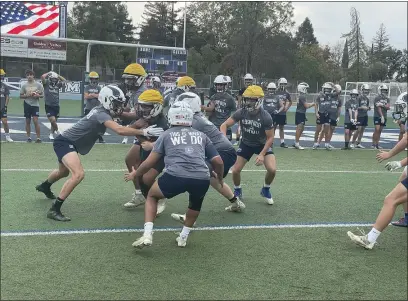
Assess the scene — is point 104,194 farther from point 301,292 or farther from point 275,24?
point 275,24

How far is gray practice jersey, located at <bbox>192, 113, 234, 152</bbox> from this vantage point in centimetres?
612

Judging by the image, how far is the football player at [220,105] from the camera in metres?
10.2

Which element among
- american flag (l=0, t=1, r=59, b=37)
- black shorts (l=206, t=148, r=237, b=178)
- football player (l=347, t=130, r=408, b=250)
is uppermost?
american flag (l=0, t=1, r=59, b=37)

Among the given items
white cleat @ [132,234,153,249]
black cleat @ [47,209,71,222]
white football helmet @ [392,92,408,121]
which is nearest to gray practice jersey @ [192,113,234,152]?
white cleat @ [132,234,153,249]

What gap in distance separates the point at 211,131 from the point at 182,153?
4.77 ft

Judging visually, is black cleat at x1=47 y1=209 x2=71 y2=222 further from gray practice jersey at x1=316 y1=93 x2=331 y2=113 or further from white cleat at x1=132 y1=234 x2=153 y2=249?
gray practice jersey at x1=316 y1=93 x2=331 y2=113

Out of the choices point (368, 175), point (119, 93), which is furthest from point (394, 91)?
point (119, 93)

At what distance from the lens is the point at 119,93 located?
5863 millimetres

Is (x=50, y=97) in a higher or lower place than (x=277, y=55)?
lower

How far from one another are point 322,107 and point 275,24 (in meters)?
31.7

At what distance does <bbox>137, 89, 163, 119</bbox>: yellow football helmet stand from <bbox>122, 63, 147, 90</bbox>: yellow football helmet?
1628 millimetres

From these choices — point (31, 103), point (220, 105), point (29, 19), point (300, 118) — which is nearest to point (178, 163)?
point (220, 105)

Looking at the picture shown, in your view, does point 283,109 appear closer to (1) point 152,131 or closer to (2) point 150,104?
(2) point 150,104

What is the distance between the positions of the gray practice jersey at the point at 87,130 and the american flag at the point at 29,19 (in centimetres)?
1584
